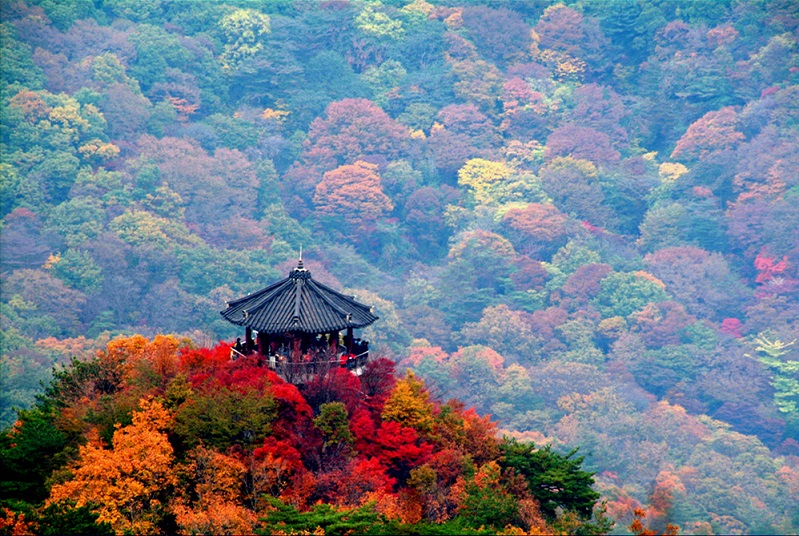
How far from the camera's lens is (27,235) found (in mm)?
100812

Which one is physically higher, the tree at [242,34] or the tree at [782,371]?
the tree at [242,34]

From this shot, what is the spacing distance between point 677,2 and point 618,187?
24.7 m

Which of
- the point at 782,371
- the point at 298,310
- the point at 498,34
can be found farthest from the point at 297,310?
the point at 498,34

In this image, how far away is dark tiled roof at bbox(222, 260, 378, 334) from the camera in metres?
39.3

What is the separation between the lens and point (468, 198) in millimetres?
117812

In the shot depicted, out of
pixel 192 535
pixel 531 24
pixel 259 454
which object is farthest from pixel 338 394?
pixel 531 24

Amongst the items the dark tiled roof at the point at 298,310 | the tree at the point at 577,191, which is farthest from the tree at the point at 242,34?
the dark tiled roof at the point at 298,310

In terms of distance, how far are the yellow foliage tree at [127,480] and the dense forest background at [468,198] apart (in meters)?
41.1

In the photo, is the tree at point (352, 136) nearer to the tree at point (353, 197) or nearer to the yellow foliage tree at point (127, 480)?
the tree at point (353, 197)

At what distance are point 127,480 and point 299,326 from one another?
6181mm

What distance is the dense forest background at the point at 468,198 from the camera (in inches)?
3573

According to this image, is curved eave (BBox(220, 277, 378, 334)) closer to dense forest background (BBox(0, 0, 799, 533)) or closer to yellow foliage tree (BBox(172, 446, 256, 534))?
yellow foliage tree (BBox(172, 446, 256, 534))

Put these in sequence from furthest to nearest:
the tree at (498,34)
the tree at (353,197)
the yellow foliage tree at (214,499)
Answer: the tree at (498,34), the tree at (353,197), the yellow foliage tree at (214,499)

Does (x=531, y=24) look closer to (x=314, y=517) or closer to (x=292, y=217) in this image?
(x=292, y=217)
